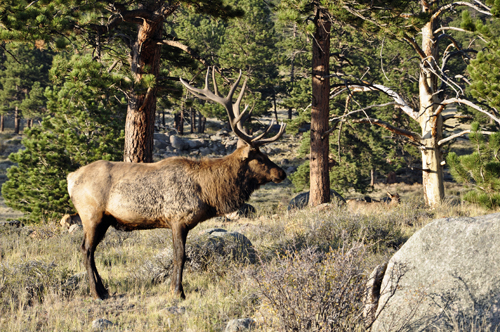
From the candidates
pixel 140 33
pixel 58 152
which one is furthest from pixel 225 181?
pixel 58 152

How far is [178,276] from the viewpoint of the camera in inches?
206

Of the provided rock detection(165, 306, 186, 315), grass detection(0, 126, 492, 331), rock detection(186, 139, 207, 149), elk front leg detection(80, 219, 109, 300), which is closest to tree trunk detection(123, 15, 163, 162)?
grass detection(0, 126, 492, 331)

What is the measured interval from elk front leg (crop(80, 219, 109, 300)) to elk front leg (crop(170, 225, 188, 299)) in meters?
0.89

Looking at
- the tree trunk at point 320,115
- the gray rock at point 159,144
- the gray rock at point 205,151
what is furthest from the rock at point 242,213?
the gray rock at point 159,144

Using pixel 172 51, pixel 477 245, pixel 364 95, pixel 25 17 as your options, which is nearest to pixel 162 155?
pixel 364 95

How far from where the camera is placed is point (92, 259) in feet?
17.8

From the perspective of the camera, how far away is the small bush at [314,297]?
3.32 metres

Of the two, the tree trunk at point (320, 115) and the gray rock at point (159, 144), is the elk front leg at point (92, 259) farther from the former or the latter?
the gray rock at point (159, 144)

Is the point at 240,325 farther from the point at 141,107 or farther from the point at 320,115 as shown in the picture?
the point at 320,115

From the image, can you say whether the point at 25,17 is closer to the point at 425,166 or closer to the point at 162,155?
the point at 425,166

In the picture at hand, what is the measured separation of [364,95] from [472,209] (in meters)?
20.7

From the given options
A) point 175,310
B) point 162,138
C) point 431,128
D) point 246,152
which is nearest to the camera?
point 175,310

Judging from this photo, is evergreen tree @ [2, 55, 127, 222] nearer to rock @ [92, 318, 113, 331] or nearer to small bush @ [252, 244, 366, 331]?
rock @ [92, 318, 113, 331]

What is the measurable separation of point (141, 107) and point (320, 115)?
4666 mm
